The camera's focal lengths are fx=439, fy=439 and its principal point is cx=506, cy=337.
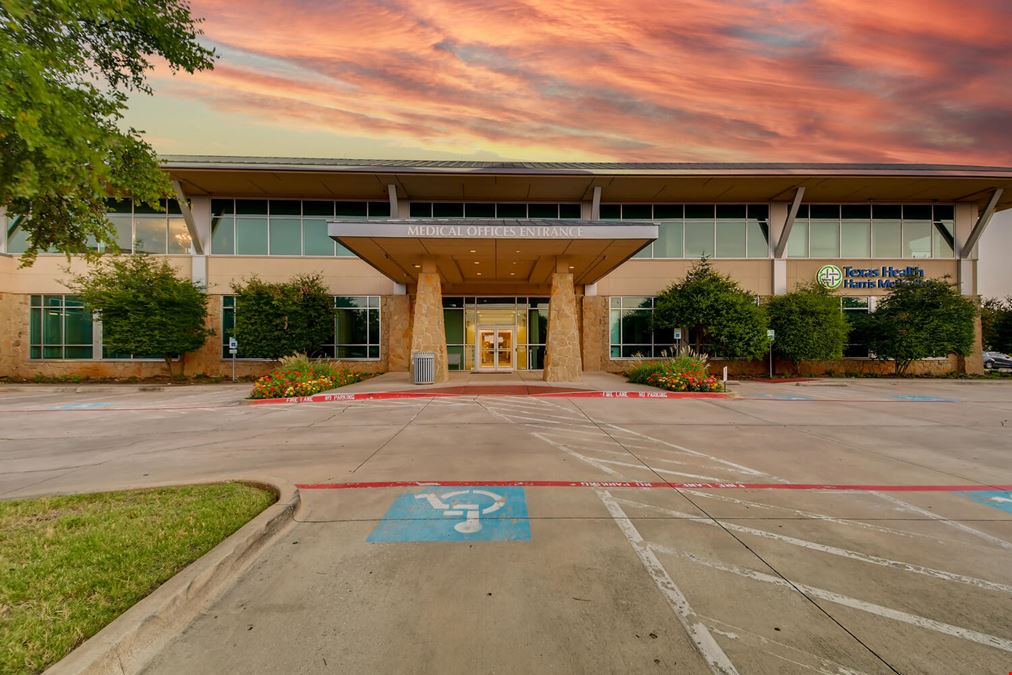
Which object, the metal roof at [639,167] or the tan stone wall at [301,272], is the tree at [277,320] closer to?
the tan stone wall at [301,272]

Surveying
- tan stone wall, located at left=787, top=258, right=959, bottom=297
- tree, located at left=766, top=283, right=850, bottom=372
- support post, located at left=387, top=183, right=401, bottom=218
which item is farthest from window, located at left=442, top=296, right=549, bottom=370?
tan stone wall, located at left=787, top=258, right=959, bottom=297

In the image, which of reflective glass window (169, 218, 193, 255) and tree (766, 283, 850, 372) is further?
reflective glass window (169, 218, 193, 255)

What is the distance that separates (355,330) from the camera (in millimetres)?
24859

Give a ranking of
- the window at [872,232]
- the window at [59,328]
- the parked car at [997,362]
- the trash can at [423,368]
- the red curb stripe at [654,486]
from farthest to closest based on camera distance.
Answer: the parked car at [997,362], the window at [872,232], the window at [59,328], the trash can at [423,368], the red curb stripe at [654,486]

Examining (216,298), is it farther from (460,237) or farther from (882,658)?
(882,658)

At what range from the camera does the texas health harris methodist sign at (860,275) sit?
25422mm

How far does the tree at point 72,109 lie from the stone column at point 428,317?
42.0ft

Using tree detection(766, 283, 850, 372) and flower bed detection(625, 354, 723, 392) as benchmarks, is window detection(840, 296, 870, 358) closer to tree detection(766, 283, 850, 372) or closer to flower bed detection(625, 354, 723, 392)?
tree detection(766, 283, 850, 372)

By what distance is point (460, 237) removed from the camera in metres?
15.4

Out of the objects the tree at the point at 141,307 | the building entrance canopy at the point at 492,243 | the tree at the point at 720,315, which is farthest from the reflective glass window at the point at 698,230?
the tree at the point at 141,307

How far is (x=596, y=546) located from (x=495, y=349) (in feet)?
73.2

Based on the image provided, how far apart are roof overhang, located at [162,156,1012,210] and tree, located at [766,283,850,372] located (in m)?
6.41

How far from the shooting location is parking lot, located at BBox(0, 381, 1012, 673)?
8.67 feet

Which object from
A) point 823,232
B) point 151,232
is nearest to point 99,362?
point 151,232
